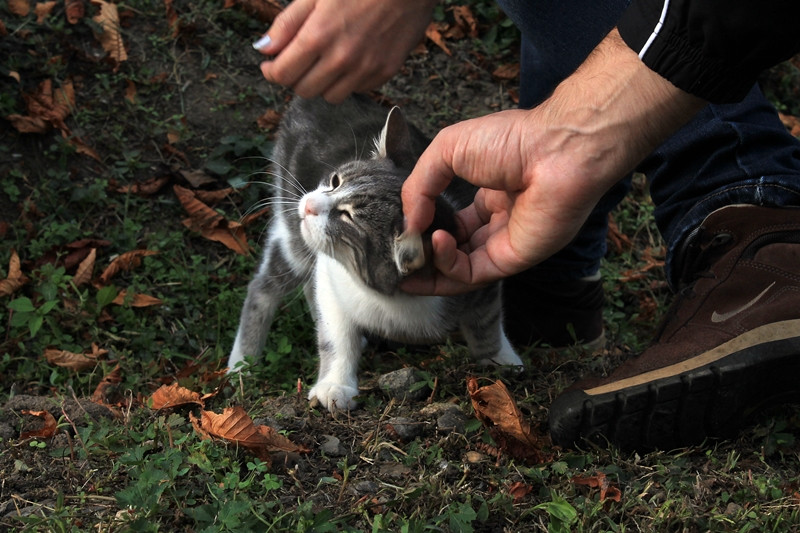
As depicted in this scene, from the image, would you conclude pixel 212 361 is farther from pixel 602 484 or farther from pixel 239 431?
pixel 602 484

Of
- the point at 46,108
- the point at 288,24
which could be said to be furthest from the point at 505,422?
the point at 46,108

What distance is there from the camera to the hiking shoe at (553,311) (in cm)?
370

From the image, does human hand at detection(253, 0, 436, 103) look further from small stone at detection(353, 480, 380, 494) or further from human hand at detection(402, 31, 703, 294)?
small stone at detection(353, 480, 380, 494)

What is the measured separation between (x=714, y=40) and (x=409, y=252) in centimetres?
114

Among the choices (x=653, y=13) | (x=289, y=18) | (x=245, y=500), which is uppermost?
(x=653, y=13)

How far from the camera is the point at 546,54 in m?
3.21

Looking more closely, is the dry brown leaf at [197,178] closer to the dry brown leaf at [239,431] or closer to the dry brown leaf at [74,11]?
the dry brown leaf at [74,11]

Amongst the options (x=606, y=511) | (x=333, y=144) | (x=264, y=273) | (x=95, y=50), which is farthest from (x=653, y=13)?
(x=95, y=50)

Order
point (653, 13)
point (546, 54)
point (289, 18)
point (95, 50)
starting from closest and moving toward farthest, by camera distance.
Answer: point (653, 13), point (289, 18), point (546, 54), point (95, 50)

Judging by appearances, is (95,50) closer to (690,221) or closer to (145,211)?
(145,211)

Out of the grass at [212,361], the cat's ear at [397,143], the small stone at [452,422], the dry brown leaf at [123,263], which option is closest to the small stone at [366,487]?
the grass at [212,361]

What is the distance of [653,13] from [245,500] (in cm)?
152

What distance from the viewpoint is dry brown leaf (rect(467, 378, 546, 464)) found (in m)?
2.38

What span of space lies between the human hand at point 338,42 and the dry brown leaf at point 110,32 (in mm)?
2635
